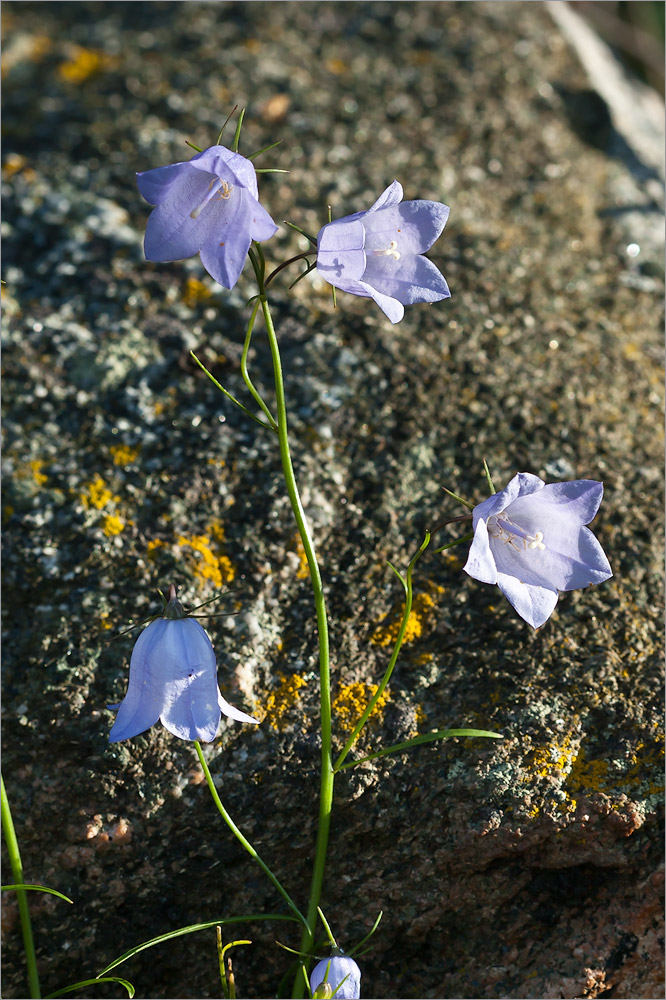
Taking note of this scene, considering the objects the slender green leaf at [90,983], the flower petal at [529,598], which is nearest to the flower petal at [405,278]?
the flower petal at [529,598]

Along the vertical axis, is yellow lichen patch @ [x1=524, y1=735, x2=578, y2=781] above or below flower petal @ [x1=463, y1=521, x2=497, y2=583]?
below

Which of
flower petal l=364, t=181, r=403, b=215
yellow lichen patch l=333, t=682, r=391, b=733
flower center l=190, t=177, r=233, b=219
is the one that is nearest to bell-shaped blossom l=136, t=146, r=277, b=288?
flower center l=190, t=177, r=233, b=219

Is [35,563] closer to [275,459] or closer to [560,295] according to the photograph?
[275,459]

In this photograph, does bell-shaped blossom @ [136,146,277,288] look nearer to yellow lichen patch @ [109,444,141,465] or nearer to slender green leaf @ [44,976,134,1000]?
yellow lichen patch @ [109,444,141,465]

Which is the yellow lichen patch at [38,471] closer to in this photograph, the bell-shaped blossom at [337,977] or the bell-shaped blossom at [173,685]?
the bell-shaped blossom at [173,685]

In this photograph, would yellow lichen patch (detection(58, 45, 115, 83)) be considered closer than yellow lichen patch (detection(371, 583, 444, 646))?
No

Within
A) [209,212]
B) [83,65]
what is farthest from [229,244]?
[83,65]
